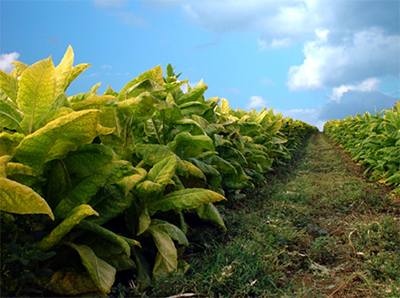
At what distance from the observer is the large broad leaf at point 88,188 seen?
5.52 ft

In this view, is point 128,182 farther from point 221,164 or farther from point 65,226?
point 221,164

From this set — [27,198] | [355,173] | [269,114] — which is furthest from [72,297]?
[355,173]

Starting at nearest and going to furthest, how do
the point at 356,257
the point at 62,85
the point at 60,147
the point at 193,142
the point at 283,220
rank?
the point at 60,147, the point at 62,85, the point at 193,142, the point at 356,257, the point at 283,220

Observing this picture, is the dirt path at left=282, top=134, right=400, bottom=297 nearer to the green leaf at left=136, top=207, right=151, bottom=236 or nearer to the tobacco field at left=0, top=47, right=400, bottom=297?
the tobacco field at left=0, top=47, right=400, bottom=297

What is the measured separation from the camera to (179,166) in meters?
2.19

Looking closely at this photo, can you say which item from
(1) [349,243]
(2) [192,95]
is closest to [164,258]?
(2) [192,95]

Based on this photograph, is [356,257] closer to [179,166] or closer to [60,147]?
[179,166]

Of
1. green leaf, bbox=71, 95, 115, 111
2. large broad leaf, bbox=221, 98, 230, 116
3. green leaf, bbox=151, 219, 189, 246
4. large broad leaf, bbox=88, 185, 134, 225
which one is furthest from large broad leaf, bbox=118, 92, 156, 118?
large broad leaf, bbox=221, 98, 230, 116

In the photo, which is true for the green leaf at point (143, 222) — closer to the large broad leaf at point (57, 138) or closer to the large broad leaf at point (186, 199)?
the large broad leaf at point (186, 199)

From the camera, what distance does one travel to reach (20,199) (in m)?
1.34

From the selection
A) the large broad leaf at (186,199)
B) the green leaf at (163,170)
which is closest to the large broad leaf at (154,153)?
the green leaf at (163,170)

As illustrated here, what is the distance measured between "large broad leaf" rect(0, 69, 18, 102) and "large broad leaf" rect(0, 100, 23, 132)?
0.41 ft

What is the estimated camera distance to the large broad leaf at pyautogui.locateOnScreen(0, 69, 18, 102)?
1933mm

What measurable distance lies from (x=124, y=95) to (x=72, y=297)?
1.27 meters
